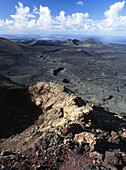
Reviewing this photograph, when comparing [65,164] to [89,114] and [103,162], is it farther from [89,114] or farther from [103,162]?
[89,114]

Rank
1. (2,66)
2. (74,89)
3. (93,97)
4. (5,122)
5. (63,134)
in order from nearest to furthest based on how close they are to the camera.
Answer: (63,134) → (5,122) → (93,97) → (74,89) → (2,66)

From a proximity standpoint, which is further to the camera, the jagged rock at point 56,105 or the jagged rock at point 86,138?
the jagged rock at point 56,105

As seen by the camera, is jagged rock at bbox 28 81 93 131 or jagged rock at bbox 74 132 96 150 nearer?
jagged rock at bbox 74 132 96 150

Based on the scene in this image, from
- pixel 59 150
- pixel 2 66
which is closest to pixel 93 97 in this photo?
pixel 59 150

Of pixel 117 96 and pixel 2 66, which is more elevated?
pixel 2 66

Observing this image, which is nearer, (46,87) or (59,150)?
(59,150)

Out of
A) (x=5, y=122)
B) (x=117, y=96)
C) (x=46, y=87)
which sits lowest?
(x=117, y=96)

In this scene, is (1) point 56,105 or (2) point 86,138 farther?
(1) point 56,105

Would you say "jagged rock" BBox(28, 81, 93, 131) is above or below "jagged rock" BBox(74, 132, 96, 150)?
below

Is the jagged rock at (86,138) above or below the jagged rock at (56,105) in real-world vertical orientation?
above

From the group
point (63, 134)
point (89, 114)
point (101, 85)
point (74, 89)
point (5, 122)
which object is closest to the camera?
point (63, 134)

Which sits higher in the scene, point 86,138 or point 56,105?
point 86,138
